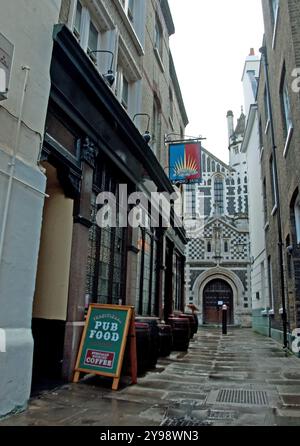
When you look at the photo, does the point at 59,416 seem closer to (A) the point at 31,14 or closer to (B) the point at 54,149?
(B) the point at 54,149

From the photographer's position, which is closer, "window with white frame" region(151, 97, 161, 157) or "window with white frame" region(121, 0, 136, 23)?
"window with white frame" region(121, 0, 136, 23)

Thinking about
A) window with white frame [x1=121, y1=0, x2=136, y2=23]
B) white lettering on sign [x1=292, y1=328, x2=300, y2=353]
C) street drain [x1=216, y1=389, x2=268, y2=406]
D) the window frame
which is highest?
window with white frame [x1=121, y1=0, x2=136, y2=23]

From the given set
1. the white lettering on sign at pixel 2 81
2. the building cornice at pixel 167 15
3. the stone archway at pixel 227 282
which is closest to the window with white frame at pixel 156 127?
the building cornice at pixel 167 15

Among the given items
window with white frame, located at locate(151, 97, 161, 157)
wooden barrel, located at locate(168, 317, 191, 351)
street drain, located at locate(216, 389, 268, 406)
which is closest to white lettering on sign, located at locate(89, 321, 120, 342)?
street drain, located at locate(216, 389, 268, 406)

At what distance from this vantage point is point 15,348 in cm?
371

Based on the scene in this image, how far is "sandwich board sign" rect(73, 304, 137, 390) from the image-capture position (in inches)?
193

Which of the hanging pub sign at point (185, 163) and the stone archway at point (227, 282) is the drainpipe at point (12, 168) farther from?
the stone archway at point (227, 282)

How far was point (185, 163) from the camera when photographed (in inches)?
441

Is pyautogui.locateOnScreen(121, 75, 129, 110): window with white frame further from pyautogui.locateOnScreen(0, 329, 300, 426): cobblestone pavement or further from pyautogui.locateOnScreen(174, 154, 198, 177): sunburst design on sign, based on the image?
pyautogui.locateOnScreen(0, 329, 300, 426): cobblestone pavement

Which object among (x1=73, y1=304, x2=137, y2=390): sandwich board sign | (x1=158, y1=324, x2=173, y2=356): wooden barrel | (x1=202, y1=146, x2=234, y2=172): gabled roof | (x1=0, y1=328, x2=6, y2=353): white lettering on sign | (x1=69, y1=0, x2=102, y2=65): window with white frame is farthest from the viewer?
(x1=202, y1=146, x2=234, y2=172): gabled roof

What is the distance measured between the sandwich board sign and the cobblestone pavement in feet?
0.85

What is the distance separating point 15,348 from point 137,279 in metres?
5.02

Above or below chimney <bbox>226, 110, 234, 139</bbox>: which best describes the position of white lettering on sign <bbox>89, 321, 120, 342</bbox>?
below
